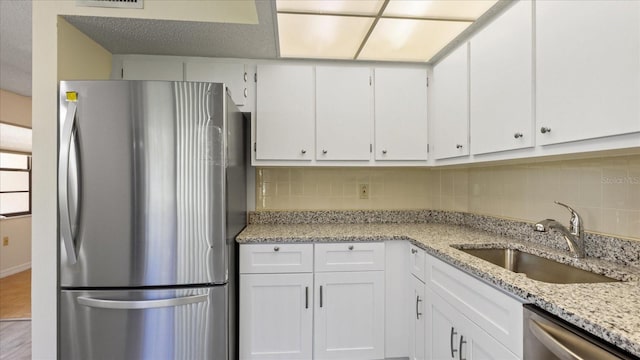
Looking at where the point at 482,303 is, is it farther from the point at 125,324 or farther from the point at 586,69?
the point at 125,324

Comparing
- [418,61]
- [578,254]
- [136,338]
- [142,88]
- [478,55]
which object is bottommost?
[136,338]

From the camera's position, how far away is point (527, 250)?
153 centimetres

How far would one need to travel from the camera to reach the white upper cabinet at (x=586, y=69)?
3.08ft

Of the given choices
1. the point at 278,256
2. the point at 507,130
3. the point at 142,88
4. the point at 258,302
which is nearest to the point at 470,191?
the point at 507,130

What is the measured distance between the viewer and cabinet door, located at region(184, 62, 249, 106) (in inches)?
80.3

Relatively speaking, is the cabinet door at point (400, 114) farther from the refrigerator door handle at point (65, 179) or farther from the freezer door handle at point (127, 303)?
the refrigerator door handle at point (65, 179)

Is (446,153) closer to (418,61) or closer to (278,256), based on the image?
(418,61)

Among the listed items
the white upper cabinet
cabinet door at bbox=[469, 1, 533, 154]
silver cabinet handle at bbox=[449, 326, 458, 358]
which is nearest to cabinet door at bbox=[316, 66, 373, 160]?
cabinet door at bbox=[469, 1, 533, 154]

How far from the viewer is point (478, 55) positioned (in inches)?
65.1

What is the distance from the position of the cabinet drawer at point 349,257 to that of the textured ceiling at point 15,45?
8.55ft

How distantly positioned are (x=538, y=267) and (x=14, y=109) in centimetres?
588

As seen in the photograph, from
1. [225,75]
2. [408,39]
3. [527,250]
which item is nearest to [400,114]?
[408,39]

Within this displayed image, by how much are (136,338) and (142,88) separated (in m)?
1.22

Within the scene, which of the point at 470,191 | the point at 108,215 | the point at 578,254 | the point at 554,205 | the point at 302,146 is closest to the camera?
the point at 578,254
